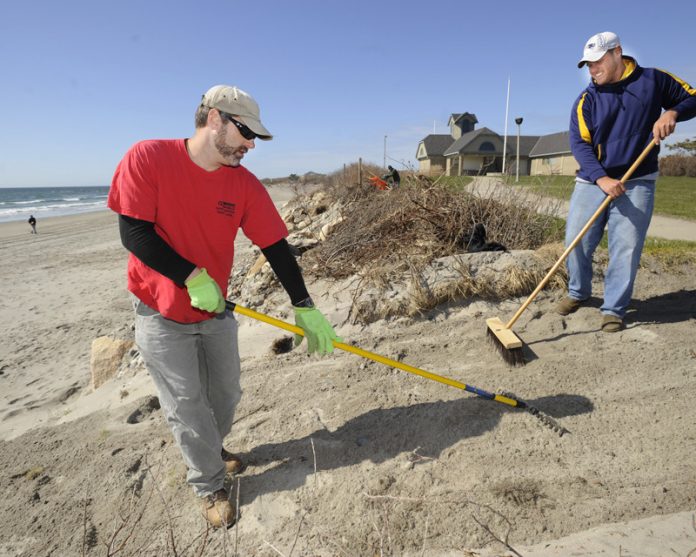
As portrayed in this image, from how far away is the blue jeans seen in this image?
3334 millimetres

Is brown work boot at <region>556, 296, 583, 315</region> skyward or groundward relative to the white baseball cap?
groundward

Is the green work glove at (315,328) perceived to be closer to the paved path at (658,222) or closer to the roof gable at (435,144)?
the paved path at (658,222)

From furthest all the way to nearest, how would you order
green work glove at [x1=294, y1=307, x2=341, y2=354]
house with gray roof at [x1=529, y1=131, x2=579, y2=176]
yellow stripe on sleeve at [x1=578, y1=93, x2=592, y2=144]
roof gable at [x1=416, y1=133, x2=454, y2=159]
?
roof gable at [x1=416, y1=133, x2=454, y2=159]
house with gray roof at [x1=529, y1=131, x2=579, y2=176]
yellow stripe on sleeve at [x1=578, y1=93, x2=592, y2=144]
green work glove at [x1=294, y1=307, x2=341, y2=354]

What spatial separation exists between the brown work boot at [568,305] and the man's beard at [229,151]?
3084mm

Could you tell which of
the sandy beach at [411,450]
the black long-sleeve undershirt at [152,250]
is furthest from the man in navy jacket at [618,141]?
the black long-sleeve undershirt at [152,250]

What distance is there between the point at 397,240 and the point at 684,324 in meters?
2.79

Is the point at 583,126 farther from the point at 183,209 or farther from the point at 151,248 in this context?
the point at 151,248

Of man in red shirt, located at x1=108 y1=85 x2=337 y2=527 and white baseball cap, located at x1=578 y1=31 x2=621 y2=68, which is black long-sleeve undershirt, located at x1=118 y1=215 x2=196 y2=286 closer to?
man in red shirt, located at x1=108 y1=85 x2=337 y2=527

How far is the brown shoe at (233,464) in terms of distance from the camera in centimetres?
271

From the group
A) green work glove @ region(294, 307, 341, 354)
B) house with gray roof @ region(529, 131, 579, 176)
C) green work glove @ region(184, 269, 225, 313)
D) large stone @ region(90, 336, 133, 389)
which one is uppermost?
house with gray roof @ region(529, 131, 579, 176)

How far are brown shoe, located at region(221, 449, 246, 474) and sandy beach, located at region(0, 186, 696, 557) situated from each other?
0.08 meters

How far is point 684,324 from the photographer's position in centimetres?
360

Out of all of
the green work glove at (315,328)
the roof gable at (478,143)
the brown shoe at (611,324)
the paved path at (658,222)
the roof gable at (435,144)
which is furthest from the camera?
the roof gable at (435,144)

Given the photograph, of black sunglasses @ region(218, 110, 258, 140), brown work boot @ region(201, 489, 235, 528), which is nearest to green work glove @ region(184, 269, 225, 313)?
black sunglasses @ region(218, 110, 258, 140)
